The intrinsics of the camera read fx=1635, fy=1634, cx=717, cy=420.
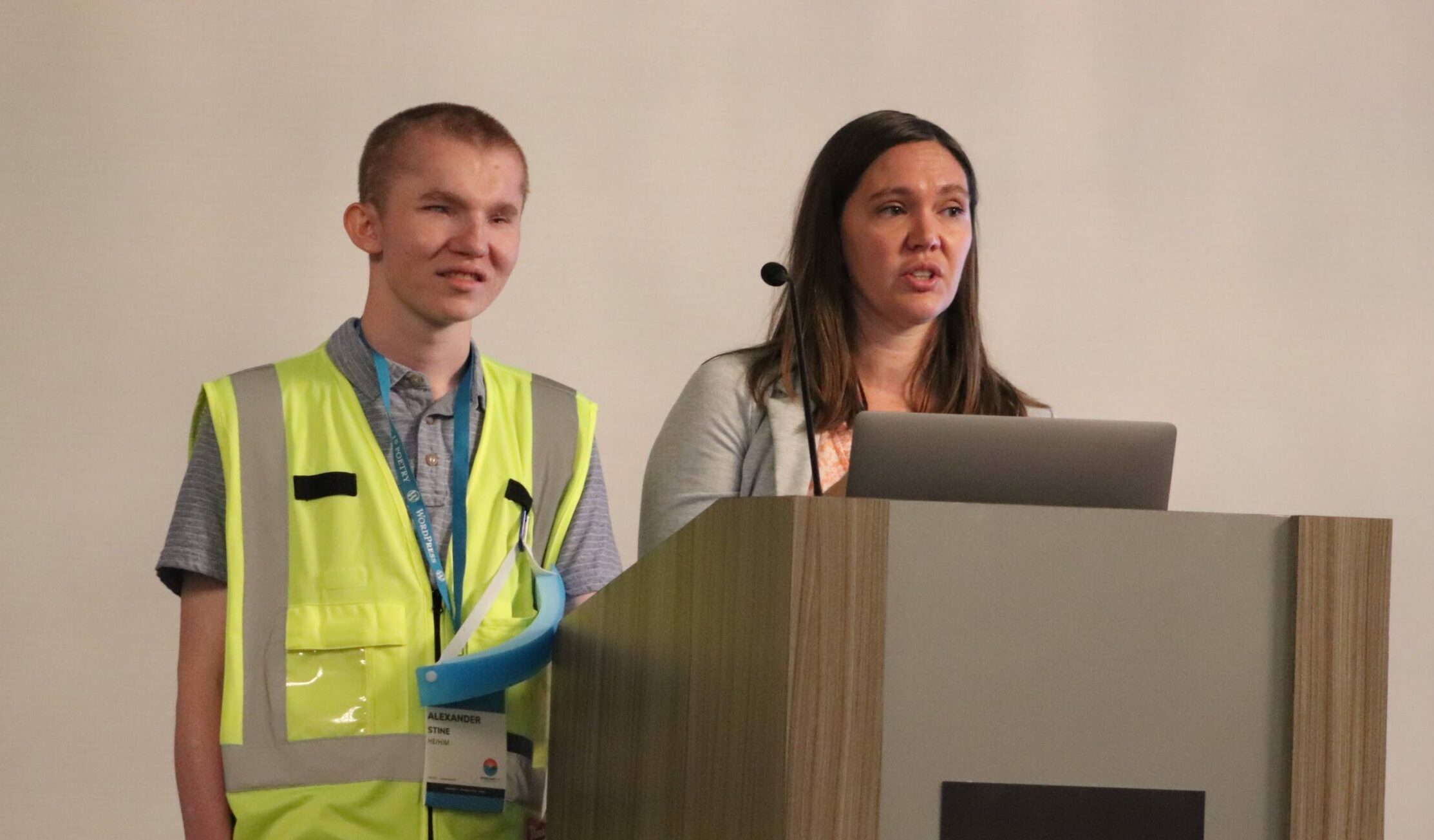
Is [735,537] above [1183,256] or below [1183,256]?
below

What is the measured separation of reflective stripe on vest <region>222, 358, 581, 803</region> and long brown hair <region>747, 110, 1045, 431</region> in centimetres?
64

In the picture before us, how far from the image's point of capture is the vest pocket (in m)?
1.88

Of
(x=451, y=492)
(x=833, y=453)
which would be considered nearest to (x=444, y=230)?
(x=451, y=492)

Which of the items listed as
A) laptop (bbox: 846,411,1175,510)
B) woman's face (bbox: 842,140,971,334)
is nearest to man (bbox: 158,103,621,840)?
woman's face (bbox: 842,140,971,334)

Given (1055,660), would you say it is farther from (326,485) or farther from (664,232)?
(664,232)

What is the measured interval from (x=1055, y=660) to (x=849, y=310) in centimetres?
131

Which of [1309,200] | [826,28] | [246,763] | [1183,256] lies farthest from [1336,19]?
[246,763]

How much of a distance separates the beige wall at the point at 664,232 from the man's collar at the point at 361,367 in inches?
46.6

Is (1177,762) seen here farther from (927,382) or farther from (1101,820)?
(927,382)

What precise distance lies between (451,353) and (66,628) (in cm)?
149

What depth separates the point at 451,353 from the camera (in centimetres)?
208

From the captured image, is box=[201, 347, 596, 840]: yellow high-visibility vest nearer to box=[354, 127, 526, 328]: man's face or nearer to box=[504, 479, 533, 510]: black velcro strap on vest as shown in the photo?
box=[504, 479, 533, 510]: black velcro strap on vest

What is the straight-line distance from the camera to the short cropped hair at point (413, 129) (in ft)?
6.96

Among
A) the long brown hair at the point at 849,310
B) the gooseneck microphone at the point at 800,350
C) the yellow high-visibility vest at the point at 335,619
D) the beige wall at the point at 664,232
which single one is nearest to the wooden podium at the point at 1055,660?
the gooseneck microphone at the point at 800,350
